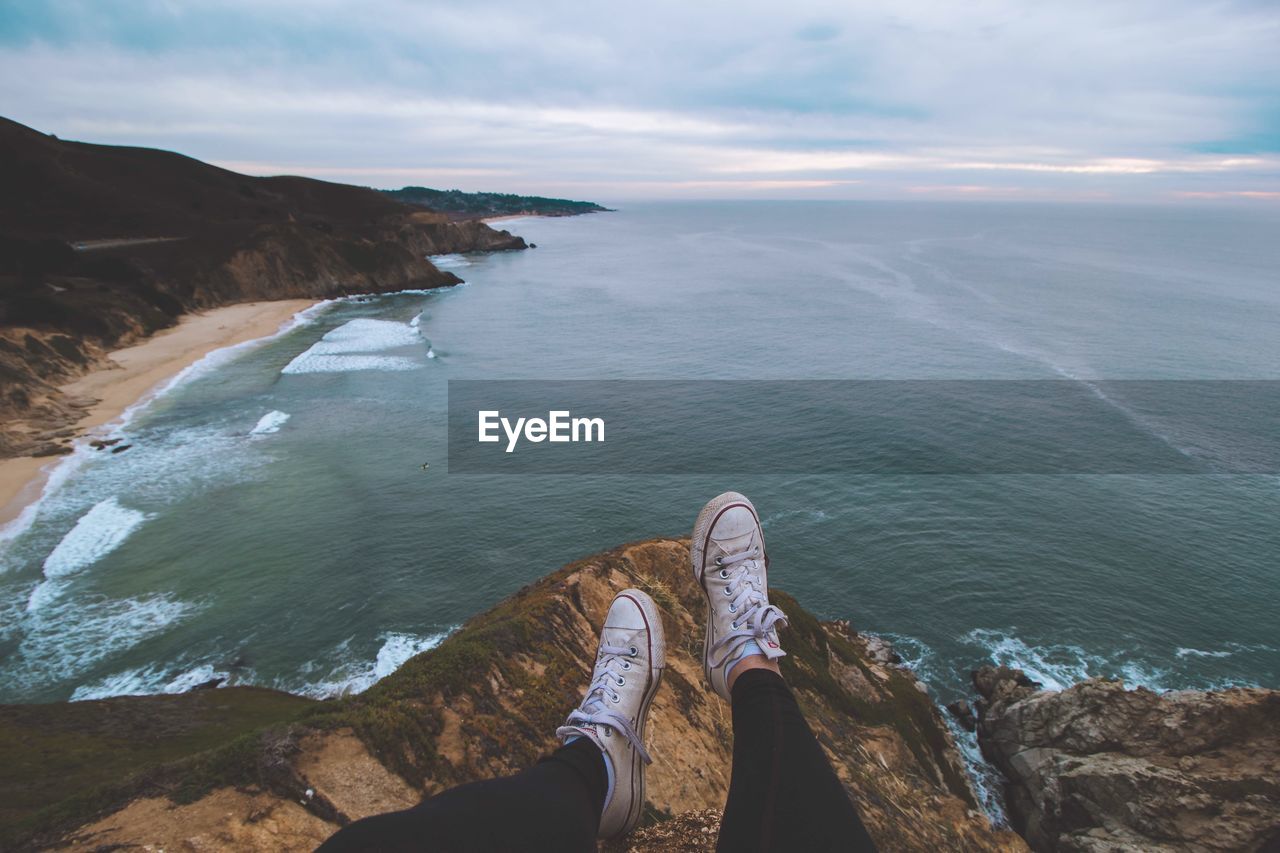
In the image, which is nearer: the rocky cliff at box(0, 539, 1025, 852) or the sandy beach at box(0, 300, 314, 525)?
the rocky cliff at box(0, 539, 1025, 852)

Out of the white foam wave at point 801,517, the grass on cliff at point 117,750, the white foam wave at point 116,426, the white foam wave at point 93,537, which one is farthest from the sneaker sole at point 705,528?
the white foam wave at point 116,426

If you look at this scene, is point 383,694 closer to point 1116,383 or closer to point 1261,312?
point 1116,383

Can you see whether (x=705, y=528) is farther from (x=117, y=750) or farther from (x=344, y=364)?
(x=344, y=364)

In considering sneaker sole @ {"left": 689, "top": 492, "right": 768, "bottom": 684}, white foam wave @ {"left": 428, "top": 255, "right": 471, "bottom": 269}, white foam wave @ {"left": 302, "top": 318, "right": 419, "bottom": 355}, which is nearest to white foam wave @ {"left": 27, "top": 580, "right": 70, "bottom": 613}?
sneaker sole @ {"left": 689, "top": 492, "right": 768, "bottom": 684}

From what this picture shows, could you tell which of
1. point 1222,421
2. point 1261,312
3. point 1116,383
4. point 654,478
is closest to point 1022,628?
point 654,478

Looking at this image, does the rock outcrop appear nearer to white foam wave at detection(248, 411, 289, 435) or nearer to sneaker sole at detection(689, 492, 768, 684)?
sneaker sole at detection(689, 492, 768, 684)

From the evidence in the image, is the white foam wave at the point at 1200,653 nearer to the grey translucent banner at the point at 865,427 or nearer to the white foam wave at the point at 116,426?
the grey translucent banner at the point at 865,427

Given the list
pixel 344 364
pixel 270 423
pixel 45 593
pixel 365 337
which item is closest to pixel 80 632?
pixel 45 593

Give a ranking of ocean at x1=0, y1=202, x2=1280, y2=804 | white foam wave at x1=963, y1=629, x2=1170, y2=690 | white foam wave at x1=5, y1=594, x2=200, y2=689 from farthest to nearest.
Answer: ocean at x1=0, y1=202, x2=1280, y2=804 → white foam wave at x1=963, y1=629, x2=1170, y2=690 → white foam wave at x1=5, y1=594, x2=200, y2=689
